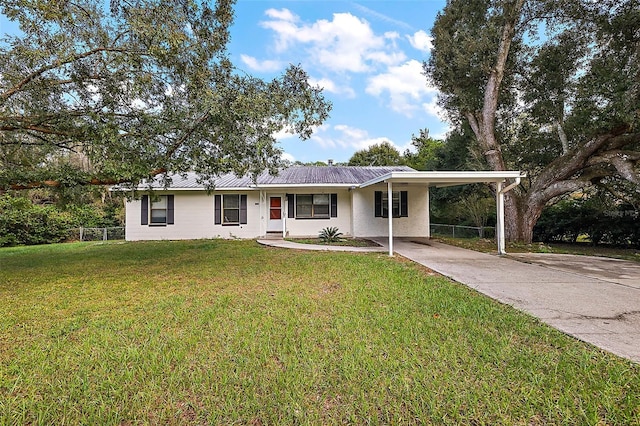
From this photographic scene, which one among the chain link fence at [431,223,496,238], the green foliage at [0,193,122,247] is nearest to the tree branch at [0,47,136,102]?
the green foliage at [0,193,122,247]

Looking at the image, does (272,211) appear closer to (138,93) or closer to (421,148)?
(138,93)

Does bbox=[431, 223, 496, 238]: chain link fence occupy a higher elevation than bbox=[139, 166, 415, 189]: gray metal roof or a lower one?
lower

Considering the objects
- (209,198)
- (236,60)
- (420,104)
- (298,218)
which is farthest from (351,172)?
(236,60)

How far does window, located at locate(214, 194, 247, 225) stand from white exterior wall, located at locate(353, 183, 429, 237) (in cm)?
497

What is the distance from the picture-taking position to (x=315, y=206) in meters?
14.1

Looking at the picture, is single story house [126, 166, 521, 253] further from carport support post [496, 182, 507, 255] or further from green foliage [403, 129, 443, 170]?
green foliage [403, 129, 443, 170]

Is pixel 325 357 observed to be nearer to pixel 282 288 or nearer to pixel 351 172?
pixel 282 288

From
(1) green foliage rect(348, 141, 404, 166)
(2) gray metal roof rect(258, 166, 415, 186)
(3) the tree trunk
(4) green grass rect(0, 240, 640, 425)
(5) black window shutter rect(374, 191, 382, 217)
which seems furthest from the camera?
(1) green foliage rect(348, 141, 404, 166)

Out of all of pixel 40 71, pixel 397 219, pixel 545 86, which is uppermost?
pixel 545 86

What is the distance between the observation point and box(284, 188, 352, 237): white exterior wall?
45.8 feet

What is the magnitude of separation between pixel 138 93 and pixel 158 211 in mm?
9048

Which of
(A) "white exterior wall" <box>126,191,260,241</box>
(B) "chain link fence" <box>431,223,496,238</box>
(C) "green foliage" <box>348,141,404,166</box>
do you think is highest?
(C) "green foliage" <box>348,141,404,166</box>

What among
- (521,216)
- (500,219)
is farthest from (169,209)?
(521,216)

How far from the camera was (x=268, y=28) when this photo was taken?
406 inches
